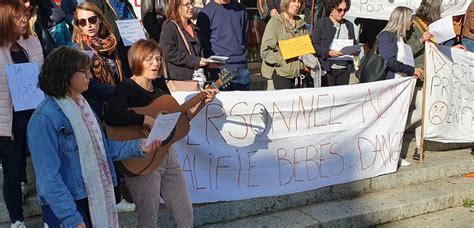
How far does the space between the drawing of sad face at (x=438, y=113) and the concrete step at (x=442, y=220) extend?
0.98m

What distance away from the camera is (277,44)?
4.80m

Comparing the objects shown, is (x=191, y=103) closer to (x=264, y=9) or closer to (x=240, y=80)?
(x=240, y=80)

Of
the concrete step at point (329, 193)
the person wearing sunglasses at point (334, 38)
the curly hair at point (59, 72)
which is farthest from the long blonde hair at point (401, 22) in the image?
the curly hair at point (59, 72)

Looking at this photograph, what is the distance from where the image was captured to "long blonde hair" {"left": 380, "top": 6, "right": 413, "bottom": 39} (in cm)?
496

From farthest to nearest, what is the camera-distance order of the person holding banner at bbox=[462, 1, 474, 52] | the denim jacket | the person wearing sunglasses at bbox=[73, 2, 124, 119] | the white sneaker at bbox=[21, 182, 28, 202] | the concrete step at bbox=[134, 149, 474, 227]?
the person holding banner at bbox=[462, 1, 474, 52] → the concrete step at bbox=[134, 149, 474, 227] → the white sneaker at bbox=[21, 182, 28, 202] → the person wearing sunglasses at bbox=[73, 2, 124, 119] → the denim jacket

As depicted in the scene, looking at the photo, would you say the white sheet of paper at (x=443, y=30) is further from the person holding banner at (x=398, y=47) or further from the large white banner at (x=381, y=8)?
the large white banner at (x=381, y=8)

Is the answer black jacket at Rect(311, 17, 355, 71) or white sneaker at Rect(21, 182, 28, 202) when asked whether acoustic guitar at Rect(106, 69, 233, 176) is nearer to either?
white sneaker at Rect(21, 182, 28, 202)

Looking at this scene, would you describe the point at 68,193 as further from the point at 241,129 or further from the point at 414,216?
the point at 414,216

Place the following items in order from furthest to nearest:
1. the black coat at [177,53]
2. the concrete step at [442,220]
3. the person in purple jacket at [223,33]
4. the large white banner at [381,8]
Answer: the large white banner at [381,8] < the person in purple jacket at [223,33] < the concrete step at [442,220] < the black coat at [177,53]

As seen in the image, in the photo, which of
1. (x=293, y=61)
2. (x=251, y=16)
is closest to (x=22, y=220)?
(x=293, y=61)

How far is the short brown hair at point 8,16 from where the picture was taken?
300 centimetres

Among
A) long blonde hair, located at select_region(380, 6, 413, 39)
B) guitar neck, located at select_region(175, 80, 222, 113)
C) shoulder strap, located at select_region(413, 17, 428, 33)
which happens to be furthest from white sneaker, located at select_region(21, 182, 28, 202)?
shoulder strap, located at select_region(413, 17, 428, 33)

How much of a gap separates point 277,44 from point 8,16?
8.41 ft

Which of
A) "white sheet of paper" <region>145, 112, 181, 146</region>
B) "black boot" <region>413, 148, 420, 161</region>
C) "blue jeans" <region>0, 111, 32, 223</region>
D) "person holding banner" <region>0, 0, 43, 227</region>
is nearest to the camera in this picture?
"white sheet of paper" <region>145, 112, 181, 146</region>
